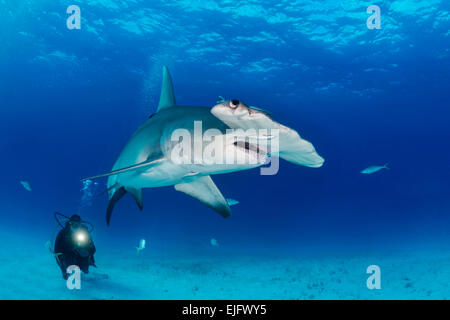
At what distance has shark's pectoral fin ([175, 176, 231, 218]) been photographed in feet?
16.9

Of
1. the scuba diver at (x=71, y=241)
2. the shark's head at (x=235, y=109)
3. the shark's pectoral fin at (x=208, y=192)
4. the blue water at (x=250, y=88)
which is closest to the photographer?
the shark's head at (x=235, y=109)

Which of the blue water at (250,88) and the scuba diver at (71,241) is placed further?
the blue water at (250,88)

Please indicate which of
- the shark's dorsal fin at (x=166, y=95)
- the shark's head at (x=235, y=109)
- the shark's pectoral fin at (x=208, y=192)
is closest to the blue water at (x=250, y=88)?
the shark's pectoral fin at (x=208, y=192)

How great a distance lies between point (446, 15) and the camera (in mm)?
19375

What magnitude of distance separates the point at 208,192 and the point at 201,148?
183 cm

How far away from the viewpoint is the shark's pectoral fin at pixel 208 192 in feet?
16.9

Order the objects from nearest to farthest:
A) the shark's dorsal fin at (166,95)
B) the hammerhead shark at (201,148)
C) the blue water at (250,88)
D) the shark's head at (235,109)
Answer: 1. the shark's head at (235,109)
2. the hammerhead shark at (201,148)
3. the shark's dorsal fin at (166,95)
4. the blue water at (250,88)

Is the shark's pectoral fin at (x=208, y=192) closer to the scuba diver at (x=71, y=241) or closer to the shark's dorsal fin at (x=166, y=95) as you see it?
the shark's dorsal fin at (x=166, y=95)

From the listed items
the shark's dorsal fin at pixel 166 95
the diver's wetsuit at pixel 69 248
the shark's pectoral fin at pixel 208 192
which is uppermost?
the shark's dorsal fin at pixel 166 95

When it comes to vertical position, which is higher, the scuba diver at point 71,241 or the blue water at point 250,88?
the blue water at point 250,88

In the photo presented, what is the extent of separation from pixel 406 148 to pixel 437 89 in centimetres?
2686

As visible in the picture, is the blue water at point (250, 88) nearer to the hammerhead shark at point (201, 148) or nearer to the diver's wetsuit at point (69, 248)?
the diver's wetsuit at point (69, 248)

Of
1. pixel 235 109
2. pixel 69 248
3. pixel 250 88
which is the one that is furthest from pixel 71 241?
pixel 250 88
